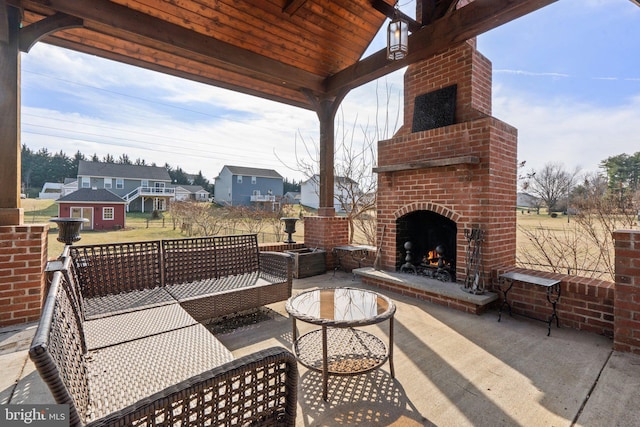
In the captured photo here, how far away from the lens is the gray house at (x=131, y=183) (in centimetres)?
1773

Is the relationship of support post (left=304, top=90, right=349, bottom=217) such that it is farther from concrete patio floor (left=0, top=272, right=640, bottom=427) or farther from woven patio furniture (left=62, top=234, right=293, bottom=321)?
concrete patio floor (left=0, top=272, right=640, bottom=427)

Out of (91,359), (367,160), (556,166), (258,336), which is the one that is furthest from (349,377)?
(556,166)

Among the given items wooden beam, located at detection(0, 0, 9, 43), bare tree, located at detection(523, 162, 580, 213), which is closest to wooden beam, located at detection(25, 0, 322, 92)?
wooden beam, located at detection(0, 0, 9, 43)

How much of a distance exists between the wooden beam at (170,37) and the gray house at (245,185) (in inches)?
824

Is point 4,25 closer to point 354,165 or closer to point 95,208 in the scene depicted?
point 354,165

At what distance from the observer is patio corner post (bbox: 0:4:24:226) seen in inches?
113

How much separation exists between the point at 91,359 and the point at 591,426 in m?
2.77

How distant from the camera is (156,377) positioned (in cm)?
143

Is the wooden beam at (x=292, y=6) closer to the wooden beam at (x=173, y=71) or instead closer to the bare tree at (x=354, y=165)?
the wooden beam at (x=173, y=71)

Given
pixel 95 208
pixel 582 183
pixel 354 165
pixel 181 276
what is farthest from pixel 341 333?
pixel 95 208

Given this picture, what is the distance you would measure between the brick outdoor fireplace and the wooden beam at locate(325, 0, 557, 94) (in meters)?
0.40

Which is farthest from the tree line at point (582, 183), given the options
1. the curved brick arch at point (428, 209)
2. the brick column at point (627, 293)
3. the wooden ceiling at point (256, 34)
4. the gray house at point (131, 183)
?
the gray house at point (131, 183)

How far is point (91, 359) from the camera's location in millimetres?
1572

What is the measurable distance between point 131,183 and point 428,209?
20859 millimetres
